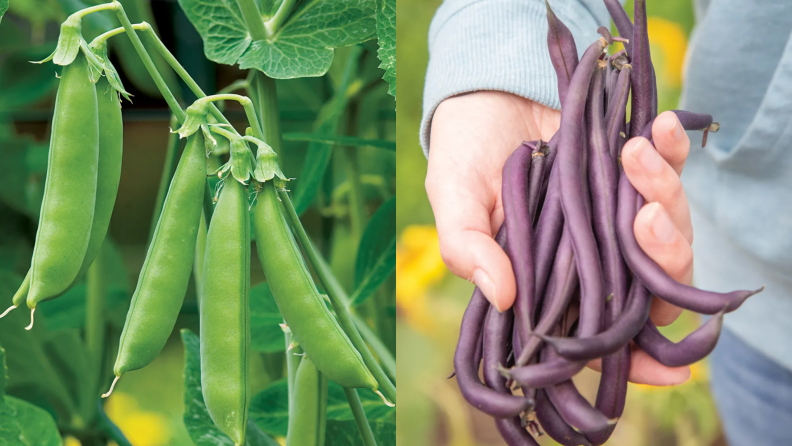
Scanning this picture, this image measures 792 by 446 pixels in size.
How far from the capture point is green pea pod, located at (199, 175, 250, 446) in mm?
537

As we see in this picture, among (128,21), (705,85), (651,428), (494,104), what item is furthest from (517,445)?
(651,428)

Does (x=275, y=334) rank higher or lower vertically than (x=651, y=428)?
higher

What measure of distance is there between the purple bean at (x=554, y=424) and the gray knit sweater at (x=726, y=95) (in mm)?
326

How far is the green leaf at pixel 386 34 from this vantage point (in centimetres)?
65

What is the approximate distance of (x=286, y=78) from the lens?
620mm

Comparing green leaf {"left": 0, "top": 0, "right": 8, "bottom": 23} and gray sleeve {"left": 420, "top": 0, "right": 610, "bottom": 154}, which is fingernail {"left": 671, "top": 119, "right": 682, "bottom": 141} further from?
green leaf {"left": 0, "top": 0, "right": 8, "bottom": 23}

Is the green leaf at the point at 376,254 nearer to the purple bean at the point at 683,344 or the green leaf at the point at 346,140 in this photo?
the green leaf at the point at 346,140

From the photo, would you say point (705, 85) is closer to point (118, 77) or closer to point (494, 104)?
point (494, 104)

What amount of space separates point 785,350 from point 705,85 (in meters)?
0.35

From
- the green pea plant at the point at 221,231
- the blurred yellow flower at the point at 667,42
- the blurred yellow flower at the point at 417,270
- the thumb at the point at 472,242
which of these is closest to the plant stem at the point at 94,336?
the green pea plant at the point at 221,231

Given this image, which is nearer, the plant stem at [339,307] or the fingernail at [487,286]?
the fingernail at [487,286]

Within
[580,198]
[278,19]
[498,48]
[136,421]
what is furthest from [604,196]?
[136,421]

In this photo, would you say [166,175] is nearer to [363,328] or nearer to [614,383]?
[363,328]

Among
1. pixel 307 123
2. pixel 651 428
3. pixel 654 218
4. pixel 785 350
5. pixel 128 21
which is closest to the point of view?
pixel 654 218
